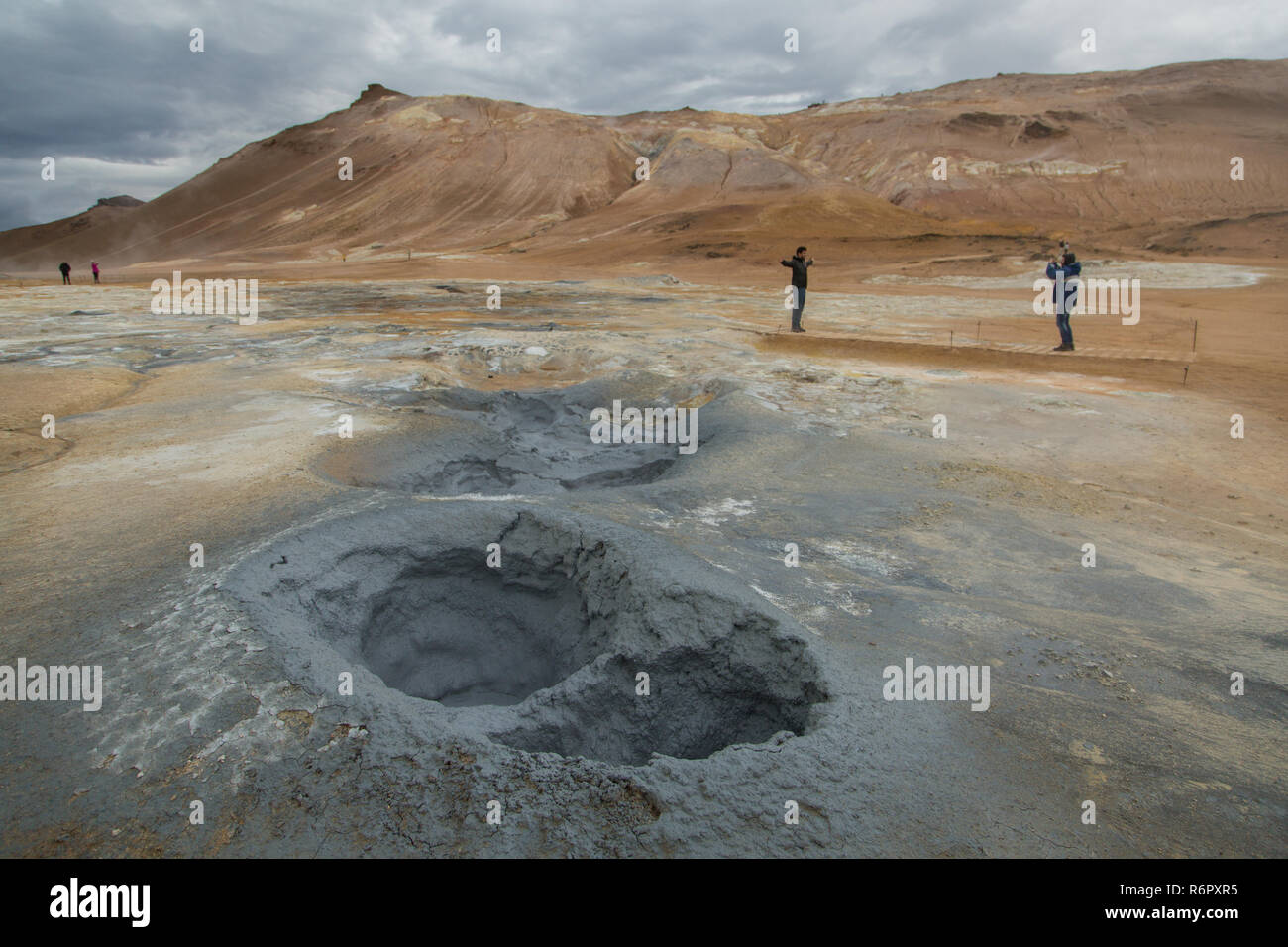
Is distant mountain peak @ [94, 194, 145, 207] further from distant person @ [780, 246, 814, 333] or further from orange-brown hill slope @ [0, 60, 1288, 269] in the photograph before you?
distant person @ [780, 246, 814, 333]

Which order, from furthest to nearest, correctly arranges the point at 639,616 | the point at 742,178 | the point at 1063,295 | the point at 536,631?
the point at 742,178
the point at 1063,295
the point at 536,631
the point at 639,616

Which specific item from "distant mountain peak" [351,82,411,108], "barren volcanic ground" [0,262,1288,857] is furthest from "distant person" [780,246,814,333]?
"distant mountain peak" [351,82,411,108]

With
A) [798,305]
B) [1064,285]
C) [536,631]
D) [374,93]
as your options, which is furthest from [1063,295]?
[374,93]

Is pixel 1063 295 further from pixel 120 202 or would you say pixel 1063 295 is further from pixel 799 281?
pixel 120 202

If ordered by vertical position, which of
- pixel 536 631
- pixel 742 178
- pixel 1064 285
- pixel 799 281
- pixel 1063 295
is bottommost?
pixel 536 631

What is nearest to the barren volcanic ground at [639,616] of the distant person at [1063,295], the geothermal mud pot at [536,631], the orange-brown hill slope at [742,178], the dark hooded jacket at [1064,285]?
the geothermal mud pot at [536,631]
